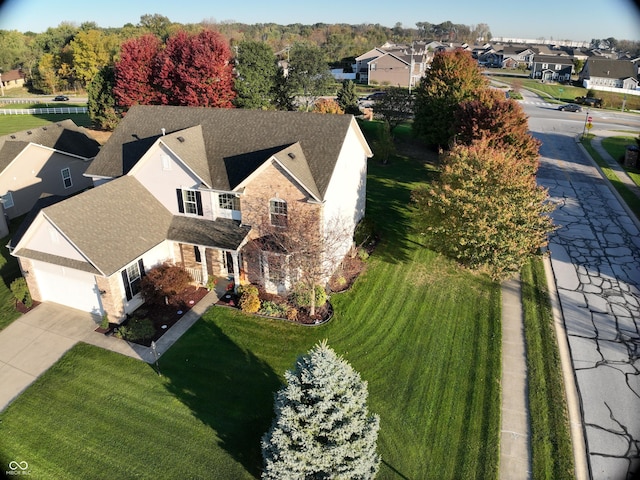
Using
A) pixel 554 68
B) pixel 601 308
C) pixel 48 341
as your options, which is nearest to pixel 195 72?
pixel 48 341

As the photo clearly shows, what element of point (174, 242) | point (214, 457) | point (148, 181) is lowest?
point (214, 457)

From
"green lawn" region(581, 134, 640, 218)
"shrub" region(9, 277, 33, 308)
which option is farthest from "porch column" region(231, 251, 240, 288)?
"green lawn" region(581, 134, 640, 218)

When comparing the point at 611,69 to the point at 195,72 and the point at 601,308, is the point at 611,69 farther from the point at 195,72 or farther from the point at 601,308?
the point at 601,308

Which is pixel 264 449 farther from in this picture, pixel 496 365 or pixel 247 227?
pixel 247 227

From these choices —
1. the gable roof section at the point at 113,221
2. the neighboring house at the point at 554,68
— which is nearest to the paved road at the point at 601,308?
the gable roof section at the point at 113,221

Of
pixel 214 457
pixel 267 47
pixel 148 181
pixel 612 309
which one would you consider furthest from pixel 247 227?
pixel 267 47

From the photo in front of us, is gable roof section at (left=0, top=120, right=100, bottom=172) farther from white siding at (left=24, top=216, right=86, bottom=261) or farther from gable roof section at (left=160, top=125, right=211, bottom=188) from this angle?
gable roof section at (left=160, top=125, right=211, bottom=188)
